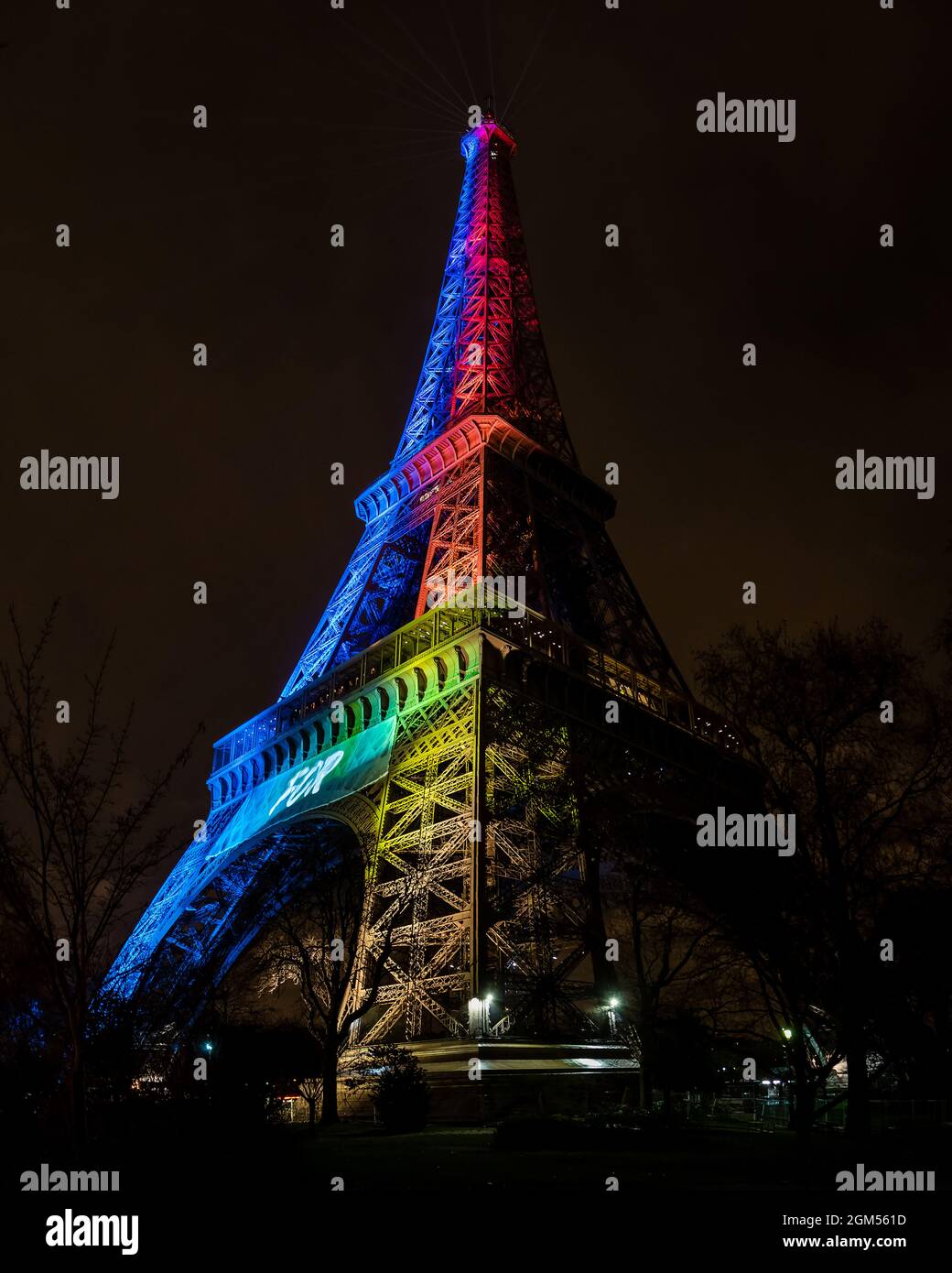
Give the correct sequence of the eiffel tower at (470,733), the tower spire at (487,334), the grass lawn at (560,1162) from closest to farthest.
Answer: the grass lawn at (560,1162)
the eiffel tower at (470,733)
the tower spire at (487,334)

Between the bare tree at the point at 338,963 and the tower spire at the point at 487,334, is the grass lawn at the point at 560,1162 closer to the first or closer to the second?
the bare tree at the point at 338,963

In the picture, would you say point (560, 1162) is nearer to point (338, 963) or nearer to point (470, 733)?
point (338, 963)

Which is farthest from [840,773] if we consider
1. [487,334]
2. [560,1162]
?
[487,334]

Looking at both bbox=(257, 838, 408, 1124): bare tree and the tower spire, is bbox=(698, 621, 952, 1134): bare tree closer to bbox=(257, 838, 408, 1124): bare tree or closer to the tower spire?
bbox=(257, 838, 408, 1124): bare tree

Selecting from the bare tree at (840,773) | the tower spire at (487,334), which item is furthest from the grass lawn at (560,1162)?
the tower spire at (487,334)
